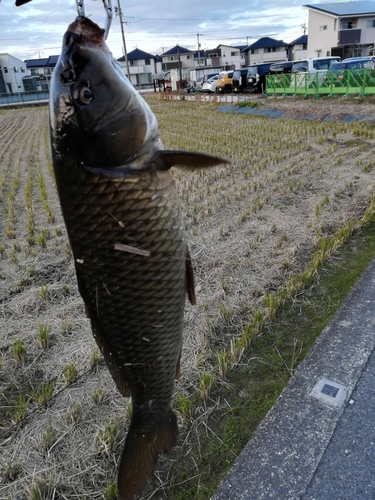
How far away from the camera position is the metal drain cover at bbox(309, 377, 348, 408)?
246 cm

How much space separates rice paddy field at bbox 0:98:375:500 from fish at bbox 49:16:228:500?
1262 mm

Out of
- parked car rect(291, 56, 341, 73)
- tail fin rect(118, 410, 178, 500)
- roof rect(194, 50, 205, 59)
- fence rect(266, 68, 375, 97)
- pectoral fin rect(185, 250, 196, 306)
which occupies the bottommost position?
tail fin rect(118, 410, 178, 500)

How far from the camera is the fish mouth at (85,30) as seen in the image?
1.13m

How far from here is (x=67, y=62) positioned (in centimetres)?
114

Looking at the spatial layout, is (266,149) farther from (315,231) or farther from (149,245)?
(149,245)

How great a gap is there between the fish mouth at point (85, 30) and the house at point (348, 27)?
44.5m

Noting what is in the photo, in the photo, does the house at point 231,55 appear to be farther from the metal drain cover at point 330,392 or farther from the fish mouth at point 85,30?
the fish mouth at point 85,30

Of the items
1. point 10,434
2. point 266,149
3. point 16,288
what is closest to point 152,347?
point 10,434

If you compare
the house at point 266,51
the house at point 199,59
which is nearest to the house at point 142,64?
the house at point 199,59

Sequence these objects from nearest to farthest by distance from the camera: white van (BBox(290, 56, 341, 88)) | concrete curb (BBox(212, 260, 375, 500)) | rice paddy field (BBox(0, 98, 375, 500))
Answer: concrete curb (BBox(212, 260, 375, 500))
rice paddy field (BBox(0, 98, 375, 500))
white van (BBox(290, 56, 341, 88))

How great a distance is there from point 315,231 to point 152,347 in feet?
12.8

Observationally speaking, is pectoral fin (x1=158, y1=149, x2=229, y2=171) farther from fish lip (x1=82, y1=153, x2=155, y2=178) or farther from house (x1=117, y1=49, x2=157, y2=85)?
house (x1=117, y1=49, x2=157, y2=85)

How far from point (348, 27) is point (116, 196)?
151 feet

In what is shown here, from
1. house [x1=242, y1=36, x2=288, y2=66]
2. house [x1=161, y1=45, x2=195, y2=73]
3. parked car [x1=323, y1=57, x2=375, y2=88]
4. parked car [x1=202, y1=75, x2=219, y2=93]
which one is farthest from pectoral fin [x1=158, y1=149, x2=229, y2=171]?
house [x1=161, y1=45, x2=195, y2=73]
